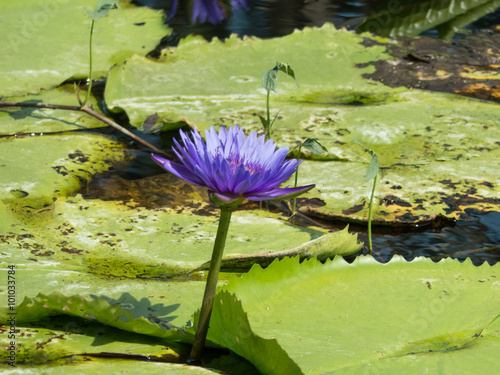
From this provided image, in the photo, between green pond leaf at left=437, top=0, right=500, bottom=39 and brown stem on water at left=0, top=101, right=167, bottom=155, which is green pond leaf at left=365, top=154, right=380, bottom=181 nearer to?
brown stem on water at left=0, top=101, right=167, bottom=155

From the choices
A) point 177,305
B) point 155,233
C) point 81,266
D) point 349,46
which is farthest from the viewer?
point 349,46

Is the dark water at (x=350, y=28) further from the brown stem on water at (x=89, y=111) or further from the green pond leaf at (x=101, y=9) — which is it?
the green pond leaf at (x=101, y=9)

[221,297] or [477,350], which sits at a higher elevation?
[221,297]

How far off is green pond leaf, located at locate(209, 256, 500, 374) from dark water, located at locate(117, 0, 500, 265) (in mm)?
343

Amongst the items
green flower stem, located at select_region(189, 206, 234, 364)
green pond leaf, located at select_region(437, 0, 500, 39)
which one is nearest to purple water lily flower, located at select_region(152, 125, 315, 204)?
green flower stem, located at select_region(189, 206, 234, 364)

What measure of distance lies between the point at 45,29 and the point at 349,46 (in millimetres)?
1523

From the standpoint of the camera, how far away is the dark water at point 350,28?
1.61 meters

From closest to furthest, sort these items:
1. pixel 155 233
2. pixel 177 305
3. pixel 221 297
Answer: pixel 221 297 → pixel 177 305 → pixel 155 233

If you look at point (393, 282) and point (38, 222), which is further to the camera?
point (38, 222)

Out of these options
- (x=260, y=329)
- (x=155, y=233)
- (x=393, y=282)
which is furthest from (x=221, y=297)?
(x=155, y=233)

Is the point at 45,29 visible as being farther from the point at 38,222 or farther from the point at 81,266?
the point at 81,266

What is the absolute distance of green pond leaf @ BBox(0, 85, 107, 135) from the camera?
2.12m

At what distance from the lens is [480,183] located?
1828mm

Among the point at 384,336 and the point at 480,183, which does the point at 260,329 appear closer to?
the point at 384,336
